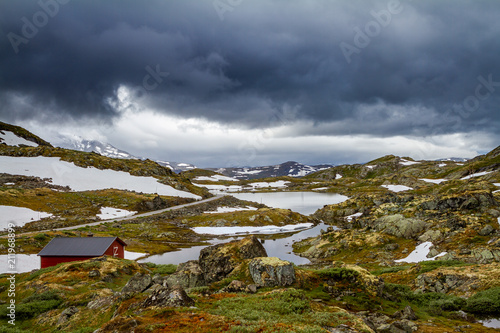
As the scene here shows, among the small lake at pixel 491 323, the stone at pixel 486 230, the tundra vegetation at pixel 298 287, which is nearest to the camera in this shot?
the tundra vegetation at pixel 298 287

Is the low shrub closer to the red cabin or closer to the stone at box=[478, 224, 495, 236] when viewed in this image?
the stone at box=[478, 224, 495, 236]

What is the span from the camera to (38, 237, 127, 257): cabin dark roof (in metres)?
48.4

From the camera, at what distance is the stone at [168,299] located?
15548mm

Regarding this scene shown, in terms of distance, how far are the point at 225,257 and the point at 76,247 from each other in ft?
→ 120

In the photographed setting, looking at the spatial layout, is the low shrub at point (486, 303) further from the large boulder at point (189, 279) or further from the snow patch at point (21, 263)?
the snow patch at point (21, 263)

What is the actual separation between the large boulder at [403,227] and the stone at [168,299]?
70151 millimetres

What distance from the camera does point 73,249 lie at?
49344 mm

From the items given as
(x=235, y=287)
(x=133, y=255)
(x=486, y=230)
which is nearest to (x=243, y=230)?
(x=133, y=255)

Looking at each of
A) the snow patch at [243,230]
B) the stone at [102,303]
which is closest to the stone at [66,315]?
the stone at [102,303]

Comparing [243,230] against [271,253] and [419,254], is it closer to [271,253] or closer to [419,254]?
[271,253]

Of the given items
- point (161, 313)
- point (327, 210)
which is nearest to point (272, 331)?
point (161, 313)

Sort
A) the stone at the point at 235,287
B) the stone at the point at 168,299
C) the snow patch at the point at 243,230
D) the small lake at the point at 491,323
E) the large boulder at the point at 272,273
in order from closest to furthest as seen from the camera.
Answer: the stone at the point at 168,299 < the small lake at the point at 491,323 < the stone at the point at 235,287 < the large boulder at the point at 272,273 < the snow patch at the point at 243,230

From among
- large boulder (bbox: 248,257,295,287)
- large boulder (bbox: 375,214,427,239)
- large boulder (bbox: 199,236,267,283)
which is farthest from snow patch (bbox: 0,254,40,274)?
large boulder (bbox: 375,214,427,239)

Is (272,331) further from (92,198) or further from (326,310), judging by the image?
(92,198)
